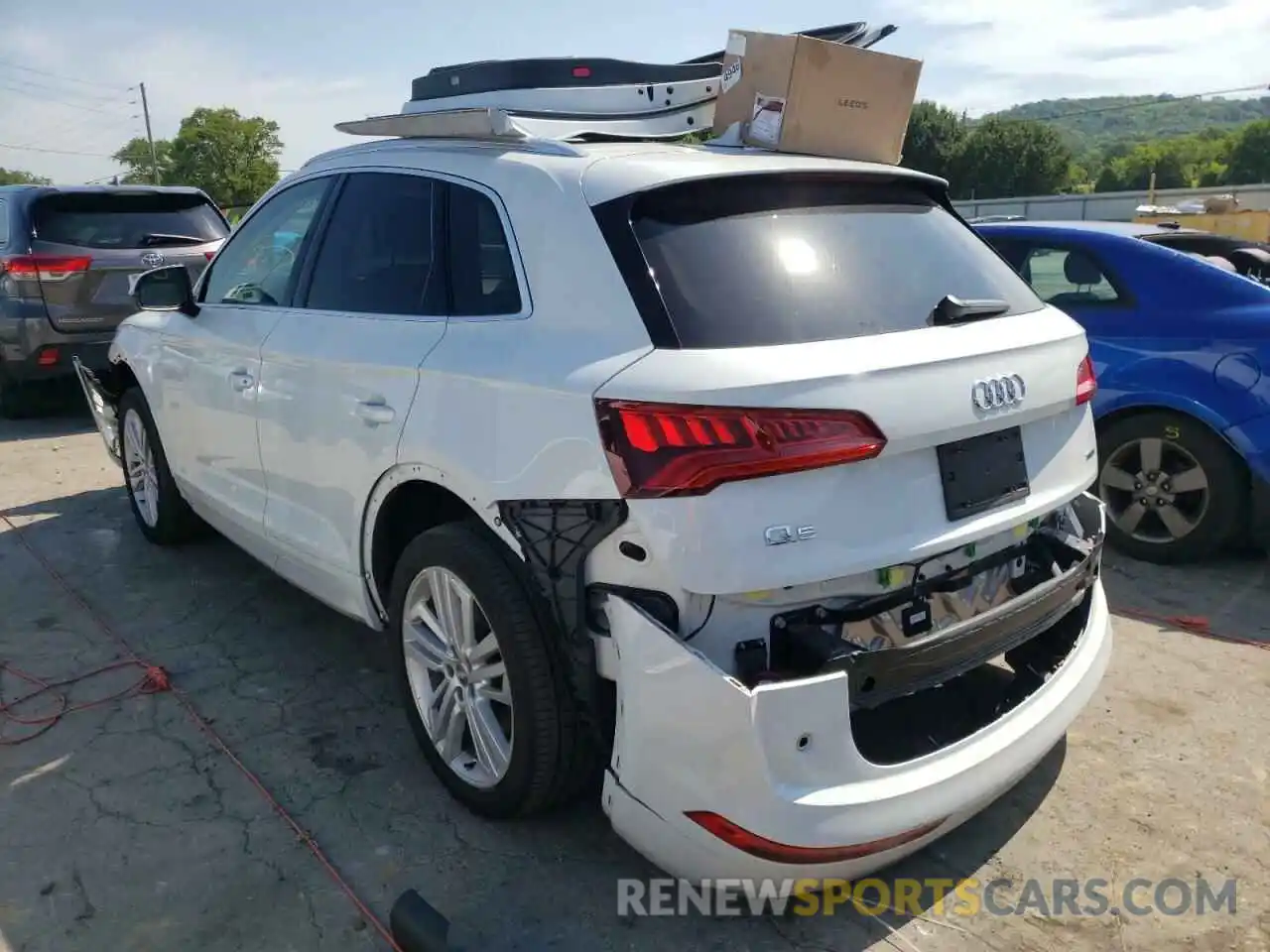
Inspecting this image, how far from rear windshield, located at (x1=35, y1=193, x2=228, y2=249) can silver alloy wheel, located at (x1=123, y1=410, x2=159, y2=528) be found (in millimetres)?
3425

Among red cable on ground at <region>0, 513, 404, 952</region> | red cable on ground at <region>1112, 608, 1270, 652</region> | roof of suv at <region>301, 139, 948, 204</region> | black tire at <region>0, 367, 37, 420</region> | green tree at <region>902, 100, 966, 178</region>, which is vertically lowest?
red cable on ground at <region>1112, 608, 1270, 652</region>

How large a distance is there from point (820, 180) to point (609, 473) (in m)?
1.06

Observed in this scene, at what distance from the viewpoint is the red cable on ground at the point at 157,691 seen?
8.72 ft

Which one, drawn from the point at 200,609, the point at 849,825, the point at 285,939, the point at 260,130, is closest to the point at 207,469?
the point at 200,609

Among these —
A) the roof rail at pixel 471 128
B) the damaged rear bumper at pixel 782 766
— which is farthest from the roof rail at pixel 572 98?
the damaged rear bumper at pixel 782 766

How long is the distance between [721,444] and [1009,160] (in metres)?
94.9

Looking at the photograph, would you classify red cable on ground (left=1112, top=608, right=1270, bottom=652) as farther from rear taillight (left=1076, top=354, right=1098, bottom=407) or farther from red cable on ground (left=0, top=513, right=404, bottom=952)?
red cable on ground (left=0, top=513, right=404, bottom=952)

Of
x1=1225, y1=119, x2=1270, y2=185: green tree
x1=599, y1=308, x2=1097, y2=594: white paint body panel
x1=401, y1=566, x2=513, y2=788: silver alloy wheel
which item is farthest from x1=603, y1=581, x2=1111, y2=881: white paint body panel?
x1=1225, y1=119, x2=1270, y2=185: green tree

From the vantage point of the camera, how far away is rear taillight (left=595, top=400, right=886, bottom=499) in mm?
2154

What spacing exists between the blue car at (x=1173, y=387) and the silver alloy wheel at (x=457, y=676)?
138 inches

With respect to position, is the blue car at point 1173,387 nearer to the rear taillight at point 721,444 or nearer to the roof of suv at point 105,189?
the rear taillight at point 721,444

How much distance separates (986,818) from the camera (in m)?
2.93

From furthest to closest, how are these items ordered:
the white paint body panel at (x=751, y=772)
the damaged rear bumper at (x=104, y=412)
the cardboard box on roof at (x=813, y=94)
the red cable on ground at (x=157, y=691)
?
1. the damaged rear bumper at (x=104, y=412)
2. the cardboard box on roof at (x=813, y=94)
3. the red cable on ground at (x=157, y=691)
4. the white paint body panel at (x=751, y=772)

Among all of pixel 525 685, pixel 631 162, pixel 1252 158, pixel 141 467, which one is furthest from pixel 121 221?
pixel 1252 158
